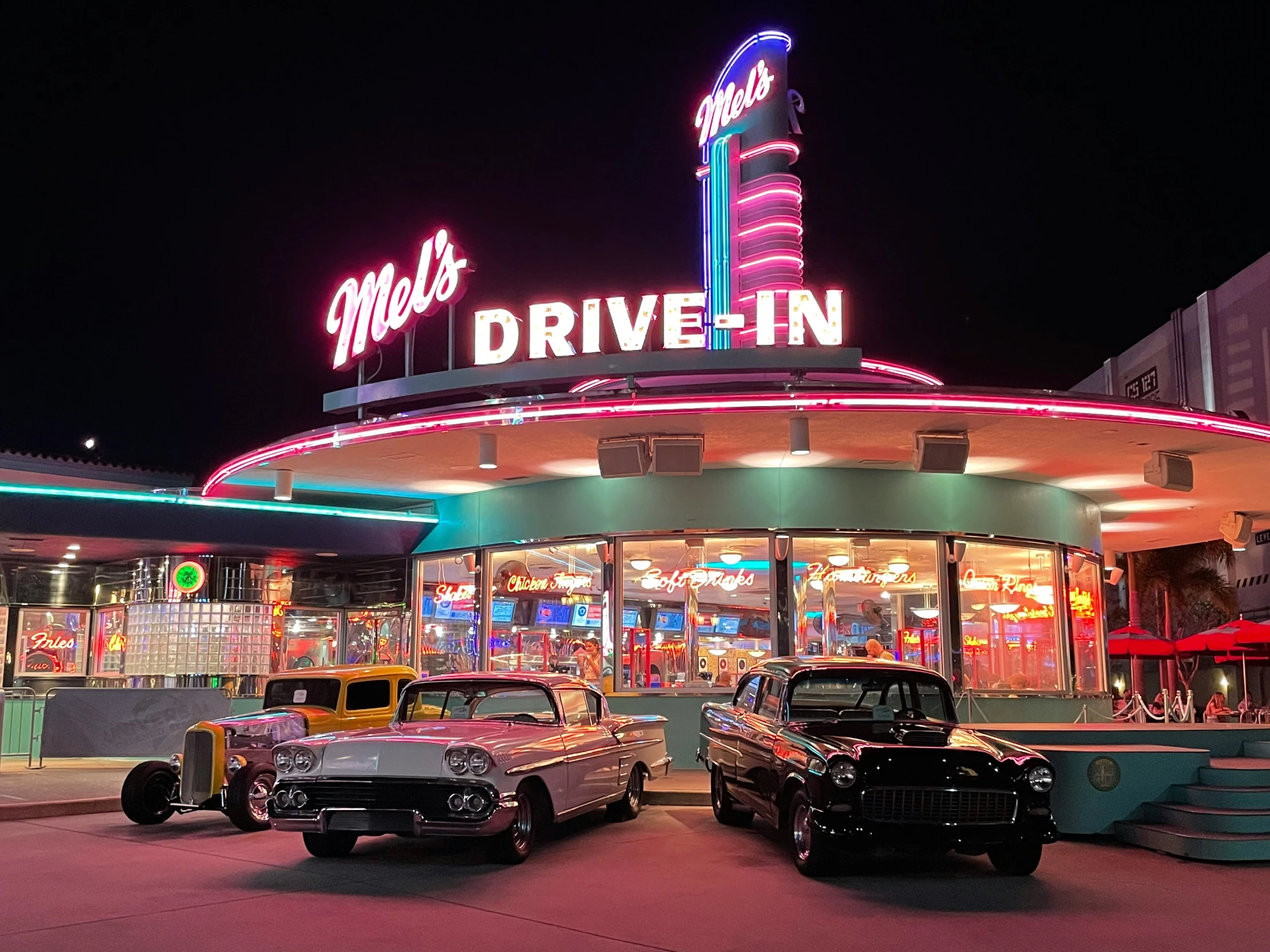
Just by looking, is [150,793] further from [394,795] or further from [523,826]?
[523,826]

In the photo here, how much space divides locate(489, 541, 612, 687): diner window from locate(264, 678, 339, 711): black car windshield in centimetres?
510

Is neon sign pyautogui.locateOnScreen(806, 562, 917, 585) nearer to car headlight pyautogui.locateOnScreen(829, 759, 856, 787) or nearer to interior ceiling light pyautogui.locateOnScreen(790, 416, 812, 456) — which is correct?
interior ceiling light pyautogui.locateOnScreen(790, 416, 812, 456)

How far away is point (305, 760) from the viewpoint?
376 inches

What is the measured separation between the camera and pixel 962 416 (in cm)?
1466

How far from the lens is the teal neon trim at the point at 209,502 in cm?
1856

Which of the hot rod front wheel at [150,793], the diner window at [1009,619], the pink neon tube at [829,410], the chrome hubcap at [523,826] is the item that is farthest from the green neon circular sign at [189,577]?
the chrome hubcap at [523,826]

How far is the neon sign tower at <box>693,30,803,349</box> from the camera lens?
790 inches

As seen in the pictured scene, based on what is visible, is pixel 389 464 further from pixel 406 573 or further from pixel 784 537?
pixel 784 537

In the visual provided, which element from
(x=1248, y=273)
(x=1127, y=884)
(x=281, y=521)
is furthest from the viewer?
(x=1248, y=273)

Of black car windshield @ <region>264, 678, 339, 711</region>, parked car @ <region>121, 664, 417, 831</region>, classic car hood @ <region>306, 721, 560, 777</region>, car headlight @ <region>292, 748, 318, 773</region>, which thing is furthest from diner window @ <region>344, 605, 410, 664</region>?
car headlight @ <region>292, 748, 318, 773</region>

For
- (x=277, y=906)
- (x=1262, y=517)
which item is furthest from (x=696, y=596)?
(x=1262, y=517)

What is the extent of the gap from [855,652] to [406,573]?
8233mm

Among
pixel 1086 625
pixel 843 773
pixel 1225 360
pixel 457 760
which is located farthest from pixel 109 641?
pixel 1225 360

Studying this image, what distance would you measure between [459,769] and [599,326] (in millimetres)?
8517
